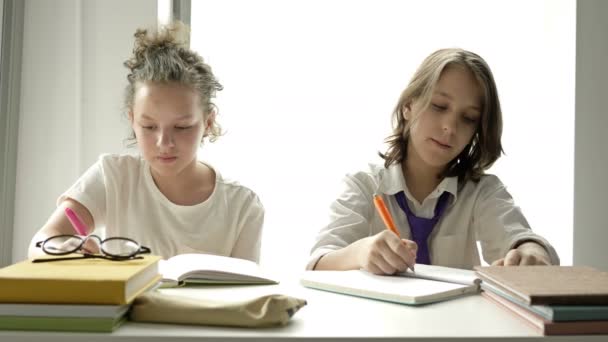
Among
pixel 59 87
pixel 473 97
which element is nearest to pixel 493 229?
pixel 473 97

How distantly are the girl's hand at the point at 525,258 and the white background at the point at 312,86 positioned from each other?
116 centimetres

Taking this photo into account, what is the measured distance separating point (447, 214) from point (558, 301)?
36.8 inches

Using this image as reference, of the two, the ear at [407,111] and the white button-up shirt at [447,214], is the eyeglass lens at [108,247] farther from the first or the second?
the ear at [407,111]

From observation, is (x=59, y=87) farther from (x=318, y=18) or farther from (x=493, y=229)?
(x=493, y=229)

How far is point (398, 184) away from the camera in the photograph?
1.68 metres

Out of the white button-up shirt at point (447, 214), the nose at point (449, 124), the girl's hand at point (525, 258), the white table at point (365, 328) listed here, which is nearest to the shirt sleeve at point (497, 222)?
the white button-up shirt at point (447, 214)

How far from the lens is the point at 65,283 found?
0.74 m

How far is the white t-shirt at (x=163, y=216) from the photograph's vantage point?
1677 mm

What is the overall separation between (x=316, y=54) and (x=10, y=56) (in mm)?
1115

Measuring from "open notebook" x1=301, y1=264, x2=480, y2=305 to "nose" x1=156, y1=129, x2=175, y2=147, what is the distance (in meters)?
0.56

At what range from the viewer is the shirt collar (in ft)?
5.49

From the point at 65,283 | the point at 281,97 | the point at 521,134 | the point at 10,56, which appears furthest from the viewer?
the point at 521,134

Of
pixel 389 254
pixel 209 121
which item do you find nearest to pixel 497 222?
pixel 389 254

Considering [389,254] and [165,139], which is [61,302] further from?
[165,139]
